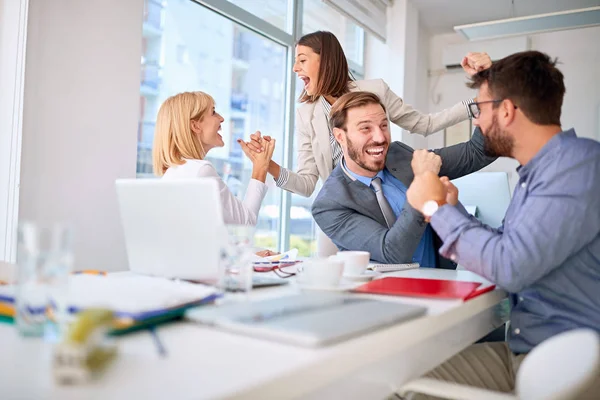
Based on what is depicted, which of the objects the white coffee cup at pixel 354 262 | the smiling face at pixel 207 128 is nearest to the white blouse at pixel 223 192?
the smiling face at pixel 207 128

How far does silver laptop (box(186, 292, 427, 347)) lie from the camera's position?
0.72 m

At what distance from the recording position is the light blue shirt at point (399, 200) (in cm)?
205

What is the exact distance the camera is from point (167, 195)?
1080mm

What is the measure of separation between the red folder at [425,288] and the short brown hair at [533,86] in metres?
0.45

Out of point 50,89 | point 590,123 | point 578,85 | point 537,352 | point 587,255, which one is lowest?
point 537,352

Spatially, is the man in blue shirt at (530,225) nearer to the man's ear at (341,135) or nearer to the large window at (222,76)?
the man's ear at (341,135)

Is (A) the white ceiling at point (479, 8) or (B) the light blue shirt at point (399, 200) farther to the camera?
(A) the white ceiling at point (479, 8)

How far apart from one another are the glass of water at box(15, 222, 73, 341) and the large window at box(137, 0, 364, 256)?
225 centimetres

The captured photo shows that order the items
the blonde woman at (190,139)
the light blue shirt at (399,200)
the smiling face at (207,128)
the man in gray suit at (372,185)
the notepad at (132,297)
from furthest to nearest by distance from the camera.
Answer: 1. the smiling face at (207,128)
2. the blonde woman at (190,139)
3. the light blue shirt at (399,200)
4. the man in gray suit at (372,185)
5. the notepad at (132,297)

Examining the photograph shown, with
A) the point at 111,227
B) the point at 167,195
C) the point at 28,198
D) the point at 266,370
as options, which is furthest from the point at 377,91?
the point at 266,370

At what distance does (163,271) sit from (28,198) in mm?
1343

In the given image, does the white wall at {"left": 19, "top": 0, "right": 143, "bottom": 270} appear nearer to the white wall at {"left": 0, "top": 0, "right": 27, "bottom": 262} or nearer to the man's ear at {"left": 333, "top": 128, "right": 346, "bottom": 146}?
the white wall at {"left": 0, "top": 0, "right": 27, "bottom": 262}

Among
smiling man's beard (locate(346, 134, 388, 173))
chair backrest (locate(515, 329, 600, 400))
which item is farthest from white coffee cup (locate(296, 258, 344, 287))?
smiling man's beard (locate(346, 134, 388, 173))

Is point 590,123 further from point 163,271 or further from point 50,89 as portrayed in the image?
point 163,271
